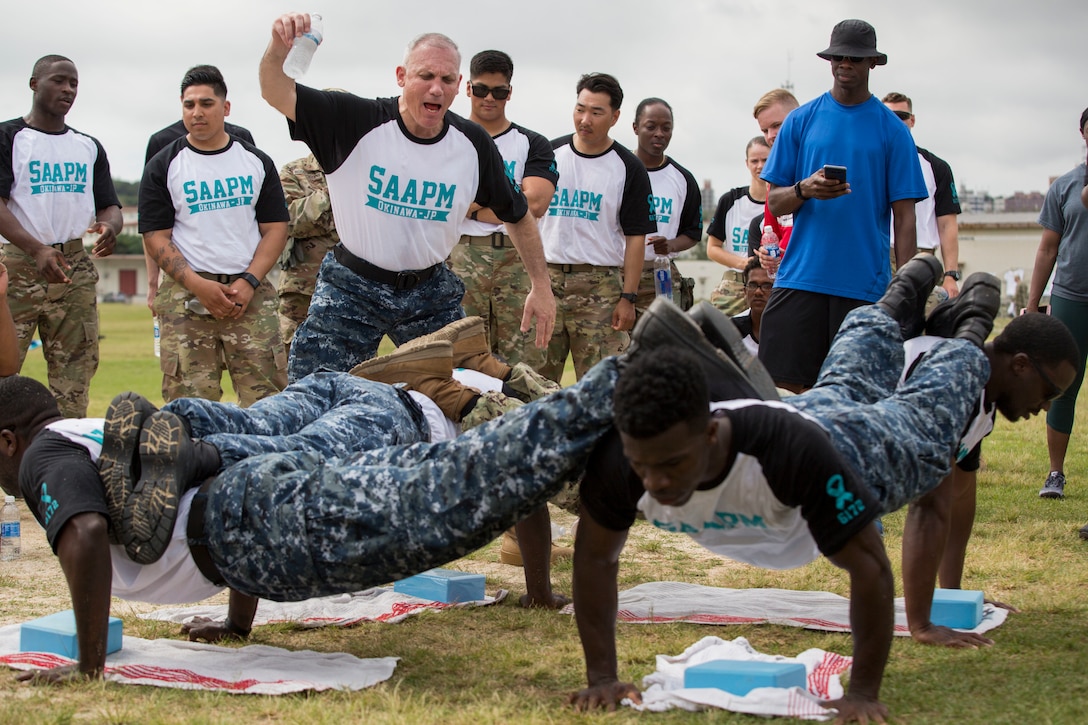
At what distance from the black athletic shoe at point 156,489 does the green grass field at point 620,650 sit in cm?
51

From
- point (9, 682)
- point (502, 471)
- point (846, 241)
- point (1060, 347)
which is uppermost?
point (846, 241)

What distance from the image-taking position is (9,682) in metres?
4.09

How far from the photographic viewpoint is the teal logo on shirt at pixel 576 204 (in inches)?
338

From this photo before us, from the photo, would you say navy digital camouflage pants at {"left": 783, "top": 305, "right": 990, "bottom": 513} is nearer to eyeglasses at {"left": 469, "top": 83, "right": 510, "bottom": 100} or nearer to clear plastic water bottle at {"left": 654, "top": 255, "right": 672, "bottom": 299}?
eyeglasses at {"left": 469, "top": 83, "right": 510, "bottom": 100}

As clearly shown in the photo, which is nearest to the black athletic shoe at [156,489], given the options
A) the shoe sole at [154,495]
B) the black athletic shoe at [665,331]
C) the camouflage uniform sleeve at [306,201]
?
the shoe sole at [154,495]

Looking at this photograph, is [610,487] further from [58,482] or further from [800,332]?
[800,332]

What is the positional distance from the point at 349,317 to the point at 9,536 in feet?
7.34

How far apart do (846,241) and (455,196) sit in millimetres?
2185

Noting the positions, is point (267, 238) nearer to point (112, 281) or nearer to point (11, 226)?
point (11, 226)

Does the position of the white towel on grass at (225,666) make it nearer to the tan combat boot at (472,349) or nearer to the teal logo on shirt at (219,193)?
the tan combat boot at (472,349)

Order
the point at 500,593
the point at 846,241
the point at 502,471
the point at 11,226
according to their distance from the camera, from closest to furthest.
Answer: the point at 502,471, the point at 500,593, the point at 846,241, the point at 11,226

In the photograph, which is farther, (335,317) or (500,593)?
(335,317)

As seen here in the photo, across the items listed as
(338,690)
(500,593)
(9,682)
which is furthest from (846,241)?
(9,682)

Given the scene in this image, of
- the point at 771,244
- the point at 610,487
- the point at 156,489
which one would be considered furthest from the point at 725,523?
the point at 771,244
